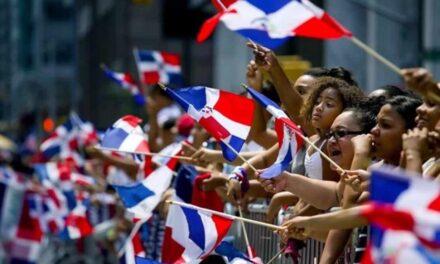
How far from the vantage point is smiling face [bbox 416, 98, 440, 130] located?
7488mm

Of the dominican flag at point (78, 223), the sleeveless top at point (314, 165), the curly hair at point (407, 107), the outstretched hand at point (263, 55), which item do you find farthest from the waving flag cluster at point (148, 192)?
the dominican flag at point (78, 223)

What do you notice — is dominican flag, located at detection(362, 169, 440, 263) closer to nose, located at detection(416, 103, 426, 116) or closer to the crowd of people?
the crowd of people

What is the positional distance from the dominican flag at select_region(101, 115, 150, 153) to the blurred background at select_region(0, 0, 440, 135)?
2999mm

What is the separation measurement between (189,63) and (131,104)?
366 cm

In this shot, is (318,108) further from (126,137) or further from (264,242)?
(126,137)

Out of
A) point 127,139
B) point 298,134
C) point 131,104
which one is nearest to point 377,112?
point 298,134

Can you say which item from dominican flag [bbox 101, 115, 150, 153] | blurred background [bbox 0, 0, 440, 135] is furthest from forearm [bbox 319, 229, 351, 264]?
blurred background [bbox 0, 0, 440, 135]

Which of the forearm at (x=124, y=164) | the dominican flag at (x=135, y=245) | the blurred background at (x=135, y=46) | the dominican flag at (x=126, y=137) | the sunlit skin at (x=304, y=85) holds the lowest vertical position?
the blurred background at (x=135, y=46)

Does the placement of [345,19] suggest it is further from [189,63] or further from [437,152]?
[437,152]

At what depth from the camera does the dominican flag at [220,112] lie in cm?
1042

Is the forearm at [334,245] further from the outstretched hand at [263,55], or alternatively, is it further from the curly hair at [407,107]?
the outstretched hand at [263,55]

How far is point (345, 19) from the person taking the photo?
23.8 meters

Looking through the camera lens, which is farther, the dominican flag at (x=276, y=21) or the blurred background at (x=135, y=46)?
the blurred background at (x=135, y=46)

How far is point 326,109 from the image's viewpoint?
32.5ft
